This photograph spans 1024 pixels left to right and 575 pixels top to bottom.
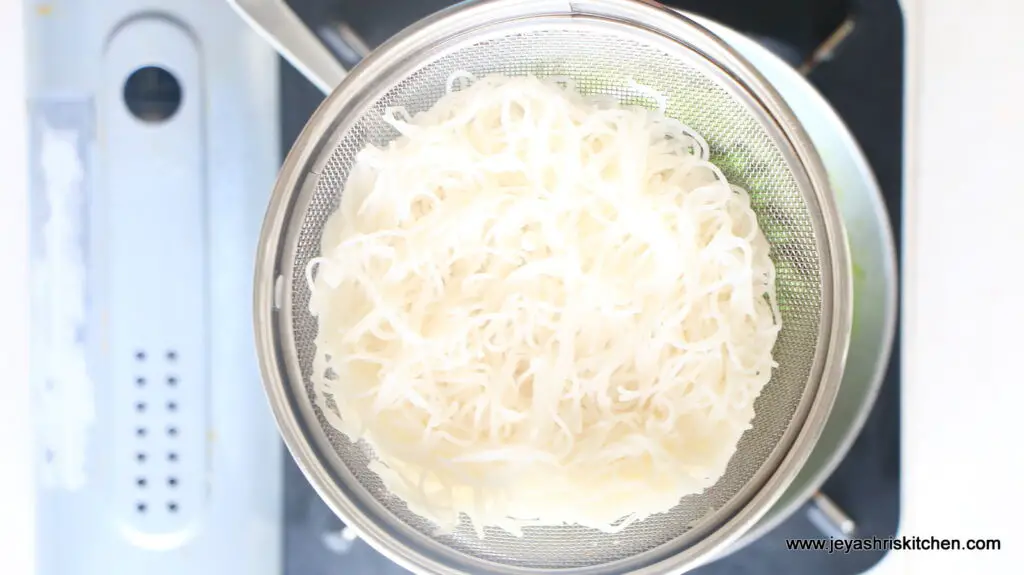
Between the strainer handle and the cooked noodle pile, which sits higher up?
the strainer handle

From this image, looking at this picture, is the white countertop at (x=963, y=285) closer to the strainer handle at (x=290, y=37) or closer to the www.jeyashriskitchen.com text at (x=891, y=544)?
the www.jeyashriskitchen.com text at (x=891, y=544)

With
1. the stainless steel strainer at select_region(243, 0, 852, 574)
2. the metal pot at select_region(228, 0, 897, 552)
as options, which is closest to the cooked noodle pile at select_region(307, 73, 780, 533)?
the stainless steel strainer at select_region(243, 0, 852, 574)

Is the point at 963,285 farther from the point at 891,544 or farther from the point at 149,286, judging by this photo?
the point at 149,286

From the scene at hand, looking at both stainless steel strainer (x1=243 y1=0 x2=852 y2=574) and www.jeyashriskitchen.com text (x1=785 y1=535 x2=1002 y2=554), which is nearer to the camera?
stainless steel strainer (x1=243 y1=0 x2=852 y2=574)

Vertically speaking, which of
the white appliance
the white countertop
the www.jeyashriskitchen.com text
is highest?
the white appliance

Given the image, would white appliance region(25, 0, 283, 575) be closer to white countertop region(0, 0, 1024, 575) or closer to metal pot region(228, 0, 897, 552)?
metal pot region(228, 0, 897, 552)

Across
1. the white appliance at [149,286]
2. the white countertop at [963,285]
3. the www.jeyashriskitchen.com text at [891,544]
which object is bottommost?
the www.jeyashriskitchen.com text at [891,544]

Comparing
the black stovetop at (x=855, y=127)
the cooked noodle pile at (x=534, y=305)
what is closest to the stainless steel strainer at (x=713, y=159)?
the cooked noodle pile at (x=534, y=305)
